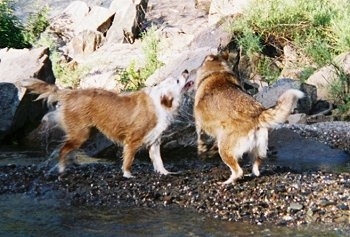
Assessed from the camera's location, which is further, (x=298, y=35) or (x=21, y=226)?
(x=298, y=35)

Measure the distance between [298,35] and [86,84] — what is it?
5206 millimetres

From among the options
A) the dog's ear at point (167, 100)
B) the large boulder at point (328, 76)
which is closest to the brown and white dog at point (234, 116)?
the dog's ear at point (167, 100)

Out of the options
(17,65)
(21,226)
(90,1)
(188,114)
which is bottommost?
(21,226)

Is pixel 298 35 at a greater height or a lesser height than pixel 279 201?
greater

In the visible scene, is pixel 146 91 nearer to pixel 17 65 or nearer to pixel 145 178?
pixel 145 178

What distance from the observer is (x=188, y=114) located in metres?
10.6

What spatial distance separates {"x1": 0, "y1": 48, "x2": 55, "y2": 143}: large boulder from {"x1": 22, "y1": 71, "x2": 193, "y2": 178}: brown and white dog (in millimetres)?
2984

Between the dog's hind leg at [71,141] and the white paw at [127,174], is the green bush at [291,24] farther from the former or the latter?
the white paw at [127,174]

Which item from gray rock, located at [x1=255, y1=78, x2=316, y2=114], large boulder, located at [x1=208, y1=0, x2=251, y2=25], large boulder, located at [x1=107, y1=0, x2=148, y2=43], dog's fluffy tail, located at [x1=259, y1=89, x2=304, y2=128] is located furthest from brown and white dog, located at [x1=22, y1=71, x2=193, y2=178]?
large boulder, located at [x1=107, y1=0, x2=148, y2=43]

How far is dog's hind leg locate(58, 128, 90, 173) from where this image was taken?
8.52 metres

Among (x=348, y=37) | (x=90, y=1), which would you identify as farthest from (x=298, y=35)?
(x=90, y=1)

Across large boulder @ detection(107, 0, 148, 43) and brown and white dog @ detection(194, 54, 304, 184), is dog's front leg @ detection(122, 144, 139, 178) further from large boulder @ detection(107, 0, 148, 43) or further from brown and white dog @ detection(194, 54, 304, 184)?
large boulder @ detection(107, 0, 148, 43)

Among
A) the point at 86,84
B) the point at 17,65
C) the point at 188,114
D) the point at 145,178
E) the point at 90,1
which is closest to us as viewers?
the point at 145,178

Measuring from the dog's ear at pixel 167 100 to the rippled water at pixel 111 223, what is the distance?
158cm
